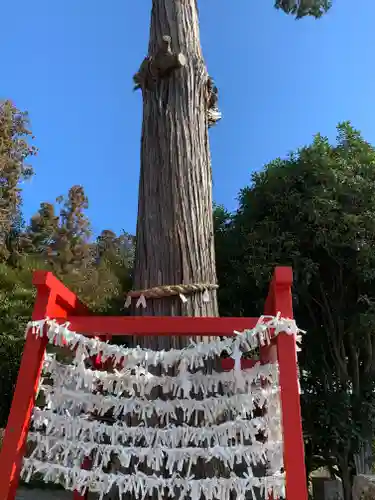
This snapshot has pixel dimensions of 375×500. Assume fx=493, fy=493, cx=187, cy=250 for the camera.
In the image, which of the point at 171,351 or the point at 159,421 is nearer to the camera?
the point at 171,351

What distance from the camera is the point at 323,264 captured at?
17.2ft

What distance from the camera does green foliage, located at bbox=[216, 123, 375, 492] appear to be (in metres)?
4.80

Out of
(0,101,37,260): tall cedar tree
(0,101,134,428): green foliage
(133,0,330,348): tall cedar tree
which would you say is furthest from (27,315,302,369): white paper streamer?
(0,101,37,260): tall cedar tree

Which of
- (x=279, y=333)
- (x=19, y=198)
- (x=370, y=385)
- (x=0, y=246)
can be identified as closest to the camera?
(x=279, y=333)

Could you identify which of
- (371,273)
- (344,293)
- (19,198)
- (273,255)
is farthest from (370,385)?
(19,198)

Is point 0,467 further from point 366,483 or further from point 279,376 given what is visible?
point 366,483

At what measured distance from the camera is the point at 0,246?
7.68 meters

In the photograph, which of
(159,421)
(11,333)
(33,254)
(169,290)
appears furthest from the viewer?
(33,254)

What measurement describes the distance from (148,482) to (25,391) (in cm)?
46

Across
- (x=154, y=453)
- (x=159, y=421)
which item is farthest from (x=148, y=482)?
(x=159, y=421)

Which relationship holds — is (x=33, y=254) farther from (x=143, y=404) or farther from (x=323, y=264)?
(x=143, y=404)

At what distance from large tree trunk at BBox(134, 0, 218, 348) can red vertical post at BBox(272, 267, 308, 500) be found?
0.50 metres

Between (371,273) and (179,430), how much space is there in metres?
3.64

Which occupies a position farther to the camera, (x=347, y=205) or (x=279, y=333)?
(x=347, y=205)
